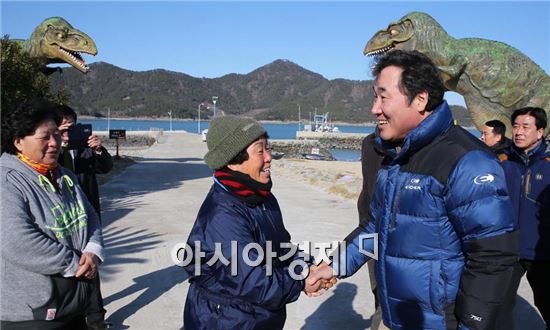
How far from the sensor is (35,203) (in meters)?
2.51

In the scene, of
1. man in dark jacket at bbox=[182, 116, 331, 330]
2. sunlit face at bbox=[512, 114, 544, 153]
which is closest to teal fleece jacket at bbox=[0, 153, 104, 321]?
man in dark jacket at bbox=[182, 116, 331, 330]

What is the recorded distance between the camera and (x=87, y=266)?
8.65ft

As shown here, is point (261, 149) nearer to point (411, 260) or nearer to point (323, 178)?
point (411, 260)

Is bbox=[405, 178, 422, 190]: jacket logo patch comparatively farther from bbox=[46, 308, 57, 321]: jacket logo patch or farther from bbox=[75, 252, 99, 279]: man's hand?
bbox=[46, 308, 57, 321]: jacket logo patch

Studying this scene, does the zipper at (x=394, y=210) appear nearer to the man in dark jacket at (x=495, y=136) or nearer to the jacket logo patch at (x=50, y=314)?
the jacket logo patch at (x=50, y=314)

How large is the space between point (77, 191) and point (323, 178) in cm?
1317

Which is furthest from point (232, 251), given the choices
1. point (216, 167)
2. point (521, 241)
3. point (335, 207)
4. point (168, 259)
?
point (335, 207)

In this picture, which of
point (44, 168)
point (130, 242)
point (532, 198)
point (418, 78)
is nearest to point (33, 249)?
point (44, 168)

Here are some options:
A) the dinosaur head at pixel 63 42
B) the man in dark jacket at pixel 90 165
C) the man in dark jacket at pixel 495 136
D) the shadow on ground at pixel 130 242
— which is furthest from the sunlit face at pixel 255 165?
the dinosaur head at pixel 63 42

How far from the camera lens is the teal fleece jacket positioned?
2.43 m

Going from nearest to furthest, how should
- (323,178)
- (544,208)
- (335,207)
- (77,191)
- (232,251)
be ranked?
(232,251), (77,191), (544,208), (335,207), (323,178)

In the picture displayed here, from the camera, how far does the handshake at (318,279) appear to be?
7.90 feet

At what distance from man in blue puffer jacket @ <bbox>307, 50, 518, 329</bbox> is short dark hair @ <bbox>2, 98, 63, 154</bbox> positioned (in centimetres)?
181

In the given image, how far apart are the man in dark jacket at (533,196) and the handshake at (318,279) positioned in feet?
5.81
